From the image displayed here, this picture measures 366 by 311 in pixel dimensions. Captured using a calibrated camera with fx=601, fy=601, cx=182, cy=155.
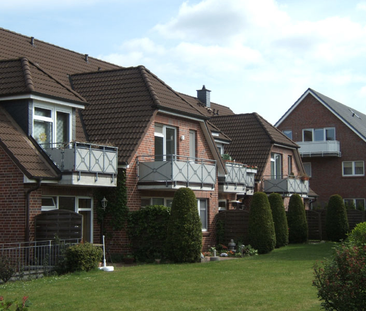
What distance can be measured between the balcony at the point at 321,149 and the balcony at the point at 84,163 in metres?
28.5

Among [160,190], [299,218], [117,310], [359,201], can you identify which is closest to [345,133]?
[359,201]

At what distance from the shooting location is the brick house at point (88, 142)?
19047 mm

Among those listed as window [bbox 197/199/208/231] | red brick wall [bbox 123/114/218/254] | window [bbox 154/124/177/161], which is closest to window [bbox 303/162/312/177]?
red brick wall [bbox 123/114/218/254]

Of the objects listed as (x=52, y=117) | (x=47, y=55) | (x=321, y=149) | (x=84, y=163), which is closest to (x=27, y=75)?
(x=52, y=117)

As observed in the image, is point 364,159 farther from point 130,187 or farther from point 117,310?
point 117,310

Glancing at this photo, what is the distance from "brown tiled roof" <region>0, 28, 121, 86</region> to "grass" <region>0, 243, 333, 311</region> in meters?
10.8

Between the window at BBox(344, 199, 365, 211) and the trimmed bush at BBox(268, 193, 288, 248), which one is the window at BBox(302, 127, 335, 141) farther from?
the trimmed bush at BBox(268, 193, 288, 248)

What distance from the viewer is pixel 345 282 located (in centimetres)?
922

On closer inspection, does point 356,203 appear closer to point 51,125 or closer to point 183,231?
point 183,231

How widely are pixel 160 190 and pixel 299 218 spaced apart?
11465 mm

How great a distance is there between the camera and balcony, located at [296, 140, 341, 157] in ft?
153

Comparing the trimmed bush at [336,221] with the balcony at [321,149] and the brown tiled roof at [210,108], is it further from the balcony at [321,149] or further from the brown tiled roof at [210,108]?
the balcony at [321,149]

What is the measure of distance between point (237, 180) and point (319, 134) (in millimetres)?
21173

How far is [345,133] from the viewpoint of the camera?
157ft
